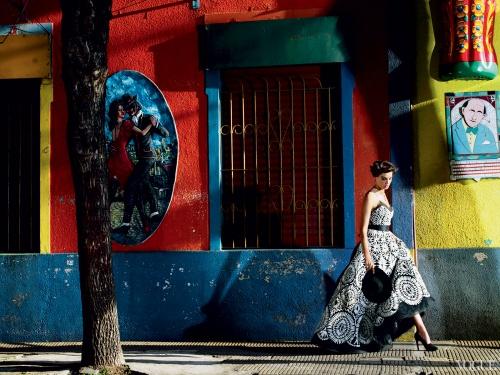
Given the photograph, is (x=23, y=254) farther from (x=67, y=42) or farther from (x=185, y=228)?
(x=67, y=42)

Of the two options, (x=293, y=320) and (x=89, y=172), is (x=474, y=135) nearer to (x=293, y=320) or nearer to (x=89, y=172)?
(x=293, y=320)

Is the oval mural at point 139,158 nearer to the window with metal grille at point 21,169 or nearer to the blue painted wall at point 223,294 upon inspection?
the blue painted wall at point 223,294

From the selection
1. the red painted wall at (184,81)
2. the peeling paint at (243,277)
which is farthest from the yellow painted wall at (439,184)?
the peeling paint at (243,277)

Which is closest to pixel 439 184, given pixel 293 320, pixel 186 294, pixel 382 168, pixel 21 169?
pixel 382 168

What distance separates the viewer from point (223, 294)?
30.5ft

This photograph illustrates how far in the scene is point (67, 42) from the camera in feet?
23.4

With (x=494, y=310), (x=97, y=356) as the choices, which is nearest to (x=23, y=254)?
(x=97, y=356)

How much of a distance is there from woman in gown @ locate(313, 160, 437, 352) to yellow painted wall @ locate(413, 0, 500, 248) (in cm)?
101

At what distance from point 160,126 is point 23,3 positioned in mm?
2173

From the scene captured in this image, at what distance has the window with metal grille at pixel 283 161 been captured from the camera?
9.32 metres

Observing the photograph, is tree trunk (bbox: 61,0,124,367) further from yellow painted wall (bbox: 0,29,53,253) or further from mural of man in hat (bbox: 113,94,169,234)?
yellow painted wall (bbox: 0,29,53,253)

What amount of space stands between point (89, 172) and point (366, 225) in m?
2.61

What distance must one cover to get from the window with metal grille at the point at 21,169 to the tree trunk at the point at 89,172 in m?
2.80

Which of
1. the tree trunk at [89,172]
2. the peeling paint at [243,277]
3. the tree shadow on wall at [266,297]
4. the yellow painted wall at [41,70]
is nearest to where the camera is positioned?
the tree trunk at [89,172]
